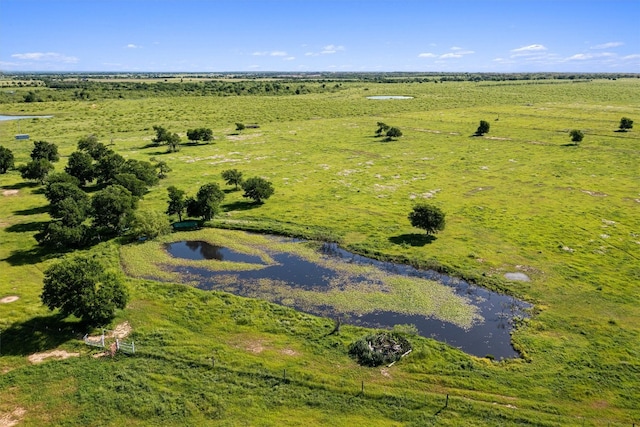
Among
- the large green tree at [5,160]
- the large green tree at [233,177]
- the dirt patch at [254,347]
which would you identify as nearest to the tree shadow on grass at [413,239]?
the dirt patch at [254,347]

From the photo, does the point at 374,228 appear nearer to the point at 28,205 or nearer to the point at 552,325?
the point at 552,325

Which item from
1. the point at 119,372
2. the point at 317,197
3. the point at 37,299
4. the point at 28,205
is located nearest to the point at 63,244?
the point at 37,299

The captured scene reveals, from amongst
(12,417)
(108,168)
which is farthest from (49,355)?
(108,168)

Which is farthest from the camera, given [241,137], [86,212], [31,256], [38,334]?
[241,137]

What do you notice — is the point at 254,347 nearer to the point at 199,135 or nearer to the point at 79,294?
the point at 79,294

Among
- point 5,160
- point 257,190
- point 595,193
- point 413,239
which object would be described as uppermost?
point 5,160

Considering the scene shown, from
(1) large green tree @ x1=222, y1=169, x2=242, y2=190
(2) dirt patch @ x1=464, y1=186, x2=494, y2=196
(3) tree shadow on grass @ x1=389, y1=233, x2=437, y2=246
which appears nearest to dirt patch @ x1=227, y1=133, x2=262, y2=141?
(1) large green tree @ x1=222, y1=169, x2=242, y2=190
